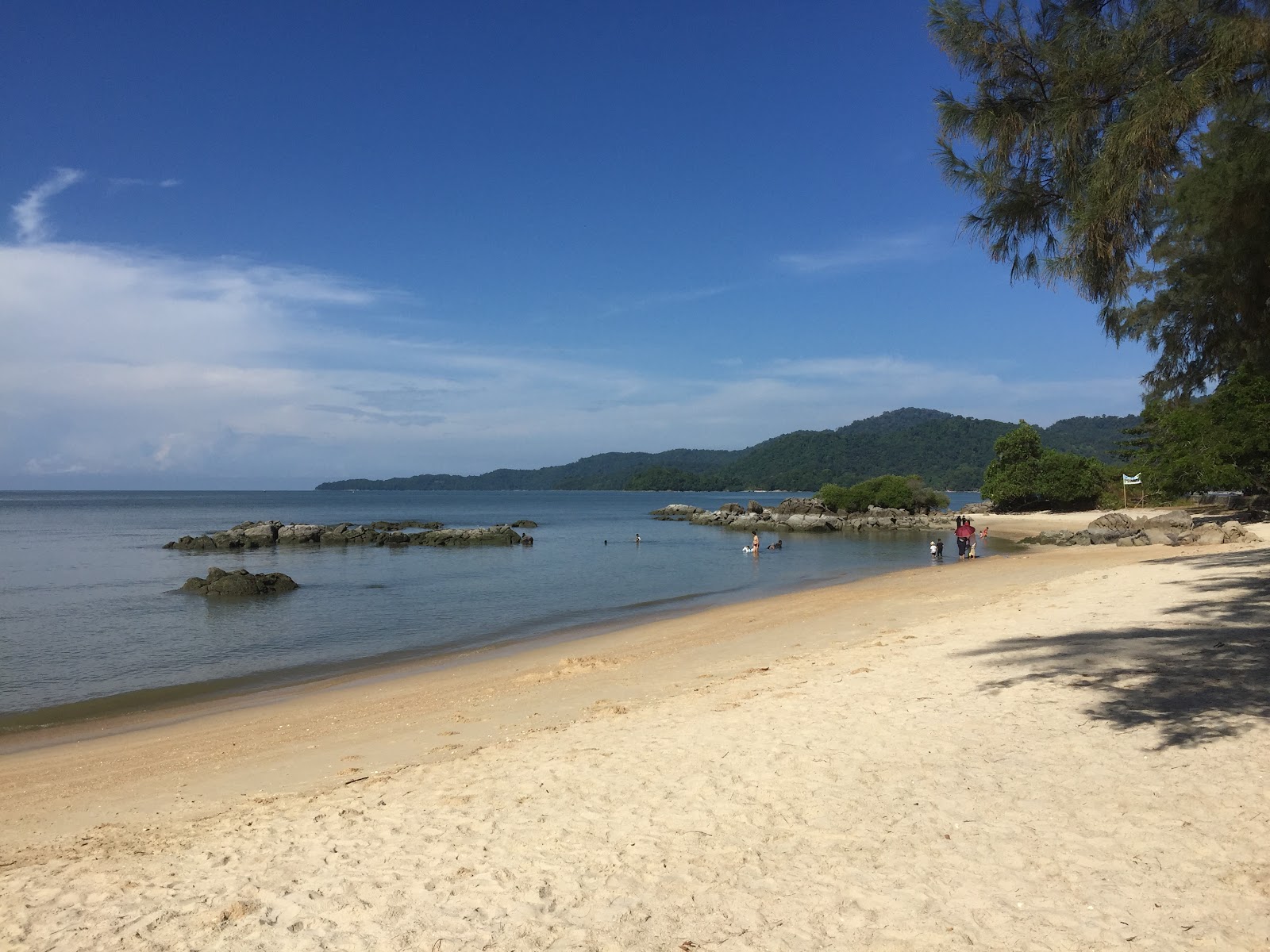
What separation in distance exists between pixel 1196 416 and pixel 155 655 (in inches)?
1621

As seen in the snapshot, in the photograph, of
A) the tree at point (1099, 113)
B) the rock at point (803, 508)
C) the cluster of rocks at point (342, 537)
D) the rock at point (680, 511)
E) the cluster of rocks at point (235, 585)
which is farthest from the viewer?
the rock at point (680, 511)

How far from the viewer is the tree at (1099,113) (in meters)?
6.69

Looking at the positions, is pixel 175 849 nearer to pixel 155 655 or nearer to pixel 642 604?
pixel 155 655

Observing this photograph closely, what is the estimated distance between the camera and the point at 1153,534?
1273 inches

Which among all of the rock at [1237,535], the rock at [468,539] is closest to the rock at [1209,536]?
the rock at [1237,535]

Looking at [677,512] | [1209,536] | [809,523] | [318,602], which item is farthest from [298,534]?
[1209,536]

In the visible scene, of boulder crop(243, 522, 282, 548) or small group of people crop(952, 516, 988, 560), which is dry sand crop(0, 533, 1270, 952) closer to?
small group of people crop(952, 516, 988, 560)

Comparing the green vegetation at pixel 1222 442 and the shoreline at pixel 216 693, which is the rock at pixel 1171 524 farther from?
the shoreline at pixel 216 693

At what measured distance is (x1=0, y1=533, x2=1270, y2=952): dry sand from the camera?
4.42m

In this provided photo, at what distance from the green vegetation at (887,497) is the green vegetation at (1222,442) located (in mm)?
35395

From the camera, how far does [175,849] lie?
584cm

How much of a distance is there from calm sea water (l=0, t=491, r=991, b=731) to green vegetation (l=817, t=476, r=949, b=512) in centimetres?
1716

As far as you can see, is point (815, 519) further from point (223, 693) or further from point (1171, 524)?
point (223, 693)

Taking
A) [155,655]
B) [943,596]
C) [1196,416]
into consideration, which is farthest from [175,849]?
[1196,416]
